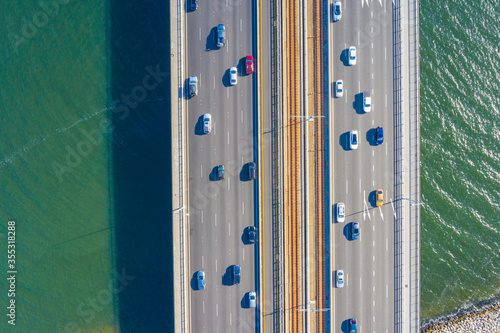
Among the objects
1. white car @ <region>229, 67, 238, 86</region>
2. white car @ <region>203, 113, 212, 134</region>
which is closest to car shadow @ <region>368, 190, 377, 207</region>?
white car @ <region>203, 113, 212, 134</region>

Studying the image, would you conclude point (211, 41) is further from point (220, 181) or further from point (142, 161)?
point (142, 161)

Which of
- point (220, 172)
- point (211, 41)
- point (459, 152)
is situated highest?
point (211, 41)

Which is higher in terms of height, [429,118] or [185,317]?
[429,118]

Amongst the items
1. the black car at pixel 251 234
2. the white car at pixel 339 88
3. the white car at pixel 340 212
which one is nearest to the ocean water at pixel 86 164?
the black car at pixel 251 234

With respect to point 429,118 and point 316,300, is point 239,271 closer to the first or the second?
point 316,300

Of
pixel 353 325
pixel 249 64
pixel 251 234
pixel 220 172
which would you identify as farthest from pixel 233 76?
pixel 353 325

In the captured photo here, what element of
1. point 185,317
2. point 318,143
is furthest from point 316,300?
point 318,143
